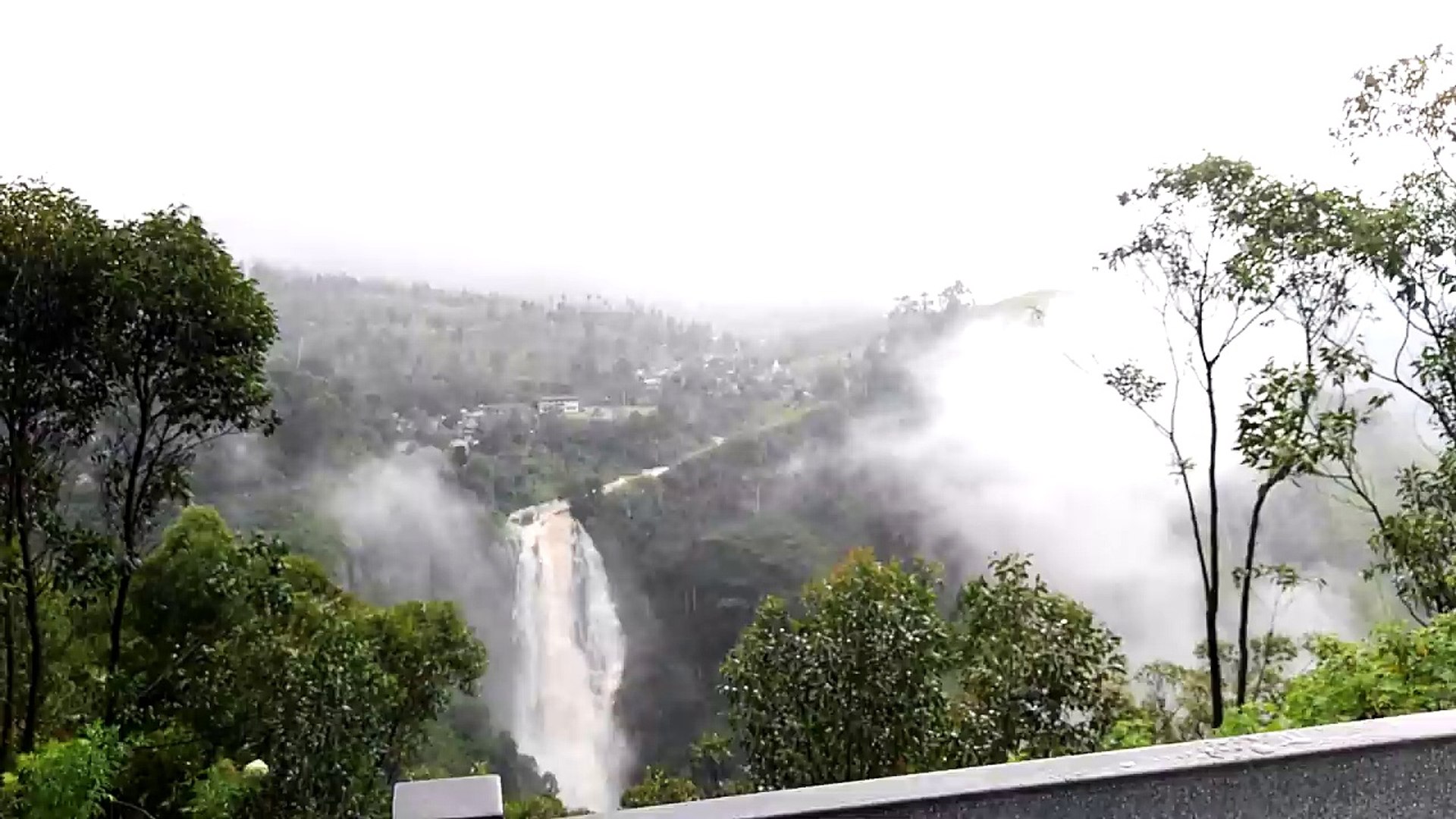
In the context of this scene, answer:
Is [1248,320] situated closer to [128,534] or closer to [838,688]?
[838,688]

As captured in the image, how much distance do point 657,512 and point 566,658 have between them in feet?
1.24

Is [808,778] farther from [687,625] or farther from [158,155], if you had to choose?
[158,155]

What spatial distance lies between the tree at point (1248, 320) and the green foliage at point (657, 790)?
1329 millimetres

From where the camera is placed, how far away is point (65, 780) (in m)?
1.83

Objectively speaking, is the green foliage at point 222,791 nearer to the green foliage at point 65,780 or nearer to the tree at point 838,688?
the green foliage at point 65,780

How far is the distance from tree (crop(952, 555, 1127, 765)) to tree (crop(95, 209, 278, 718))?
1627mm

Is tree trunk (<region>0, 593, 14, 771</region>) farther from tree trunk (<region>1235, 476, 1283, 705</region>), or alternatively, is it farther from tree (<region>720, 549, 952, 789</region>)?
tree trunk (<region>1235, 476, 1283, 705</region>)

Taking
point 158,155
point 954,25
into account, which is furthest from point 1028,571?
point 158,155

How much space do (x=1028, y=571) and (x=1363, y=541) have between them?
0.90 m

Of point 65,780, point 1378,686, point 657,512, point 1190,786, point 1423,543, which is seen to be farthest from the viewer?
point 1423,543

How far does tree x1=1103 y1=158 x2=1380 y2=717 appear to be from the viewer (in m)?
2.68

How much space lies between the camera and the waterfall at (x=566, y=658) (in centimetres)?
223

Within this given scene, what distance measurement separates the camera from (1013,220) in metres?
2.60

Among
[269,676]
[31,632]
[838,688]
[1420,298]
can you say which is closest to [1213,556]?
[1420,298]
